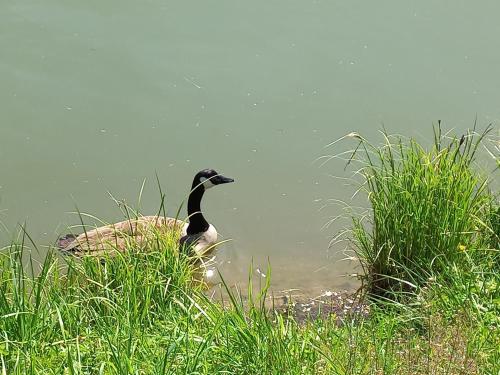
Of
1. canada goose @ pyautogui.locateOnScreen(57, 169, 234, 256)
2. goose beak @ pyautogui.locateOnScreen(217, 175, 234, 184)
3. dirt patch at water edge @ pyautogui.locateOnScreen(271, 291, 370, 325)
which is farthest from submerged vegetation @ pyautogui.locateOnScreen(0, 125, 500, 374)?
goose beak @ pyautogui.locateOnScreen(217, 175, 234, 184)

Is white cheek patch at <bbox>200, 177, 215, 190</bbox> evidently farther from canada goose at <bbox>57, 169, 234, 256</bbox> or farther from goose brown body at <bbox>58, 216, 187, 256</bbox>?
goose brown body at <bbox>58, 216, 187, 256</bbox>

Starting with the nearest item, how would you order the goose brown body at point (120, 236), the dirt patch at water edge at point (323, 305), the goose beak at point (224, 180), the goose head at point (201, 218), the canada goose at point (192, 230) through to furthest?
the goose brown body at point (120, 236)
the dirt patch at water edge at point (323, 305)
the canada goose at point (192, 230)
the goose head at point (201, 218)
the goose beak at point (224, 180)

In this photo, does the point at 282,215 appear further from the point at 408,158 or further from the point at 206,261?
the point at 408,158

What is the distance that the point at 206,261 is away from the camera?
252 inches

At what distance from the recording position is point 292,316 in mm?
4258

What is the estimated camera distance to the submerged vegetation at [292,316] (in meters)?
3.48

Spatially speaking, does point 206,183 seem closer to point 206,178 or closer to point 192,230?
point 206,178

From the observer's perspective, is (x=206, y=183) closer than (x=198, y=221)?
Yes

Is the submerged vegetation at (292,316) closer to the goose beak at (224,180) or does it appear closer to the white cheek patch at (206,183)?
the white cheek patch at (206,183)

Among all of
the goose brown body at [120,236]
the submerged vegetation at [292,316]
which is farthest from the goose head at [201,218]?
the submerged vegetation at [292,316]

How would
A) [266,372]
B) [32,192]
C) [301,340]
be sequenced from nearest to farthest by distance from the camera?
[266,372], [301,340], [32,192]

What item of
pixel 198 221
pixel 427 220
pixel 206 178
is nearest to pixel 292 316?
pixel 427 220

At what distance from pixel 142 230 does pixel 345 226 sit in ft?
7.12

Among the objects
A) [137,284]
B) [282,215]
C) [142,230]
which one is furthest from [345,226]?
[137,284]
